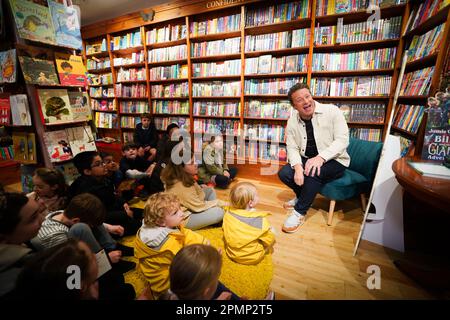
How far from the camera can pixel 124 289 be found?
1.09 meters

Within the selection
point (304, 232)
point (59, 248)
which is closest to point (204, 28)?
point (304, 232)

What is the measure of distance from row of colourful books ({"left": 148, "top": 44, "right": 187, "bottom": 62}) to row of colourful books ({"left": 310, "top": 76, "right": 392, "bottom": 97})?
6.44ft

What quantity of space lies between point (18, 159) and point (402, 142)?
3.59 meters

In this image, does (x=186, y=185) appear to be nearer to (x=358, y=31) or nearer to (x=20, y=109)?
(x=20, y=109)

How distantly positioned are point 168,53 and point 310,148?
2661 mm

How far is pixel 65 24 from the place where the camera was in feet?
5.93

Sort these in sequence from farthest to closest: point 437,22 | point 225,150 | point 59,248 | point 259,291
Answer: point 225,150 → point 437,22 → point 259,291 → point 59,248

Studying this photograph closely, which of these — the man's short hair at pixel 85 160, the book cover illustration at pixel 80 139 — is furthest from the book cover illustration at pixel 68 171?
the man's short hair at pixel 85 160

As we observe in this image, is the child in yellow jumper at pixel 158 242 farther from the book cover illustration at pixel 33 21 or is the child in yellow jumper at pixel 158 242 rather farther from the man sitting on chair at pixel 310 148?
the book cover illustration at pixel 33 21

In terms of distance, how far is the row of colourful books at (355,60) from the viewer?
2141 mm

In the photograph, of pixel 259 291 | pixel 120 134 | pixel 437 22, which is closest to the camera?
pixel 259 291

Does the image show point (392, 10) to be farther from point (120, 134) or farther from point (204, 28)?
point (120, 134)

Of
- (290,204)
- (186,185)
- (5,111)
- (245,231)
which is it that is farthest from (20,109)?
(290,204)

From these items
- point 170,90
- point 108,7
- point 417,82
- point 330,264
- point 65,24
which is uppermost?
point 108,7
